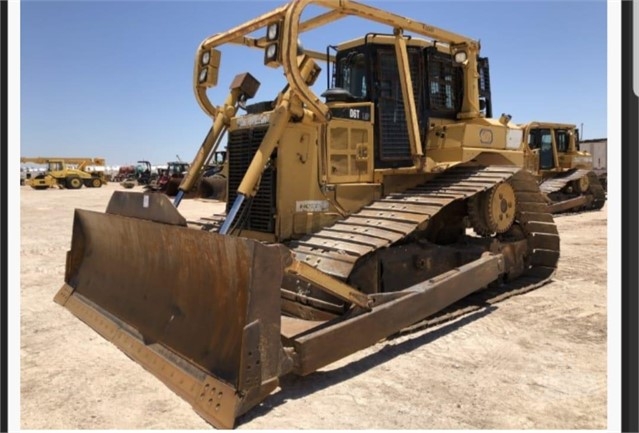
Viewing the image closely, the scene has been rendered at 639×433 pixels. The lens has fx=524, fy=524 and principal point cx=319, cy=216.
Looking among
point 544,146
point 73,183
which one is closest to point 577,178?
point 544,146

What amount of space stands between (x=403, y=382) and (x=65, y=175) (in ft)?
131

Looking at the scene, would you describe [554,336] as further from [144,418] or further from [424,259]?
[144,418]

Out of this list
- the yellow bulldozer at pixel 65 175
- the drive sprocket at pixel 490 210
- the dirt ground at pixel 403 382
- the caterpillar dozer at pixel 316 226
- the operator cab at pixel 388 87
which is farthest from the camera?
the yellow bulldozer at pixel 65 175

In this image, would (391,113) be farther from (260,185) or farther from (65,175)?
(65,175)

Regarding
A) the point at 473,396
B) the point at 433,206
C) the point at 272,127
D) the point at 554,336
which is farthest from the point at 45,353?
the point at 554,336

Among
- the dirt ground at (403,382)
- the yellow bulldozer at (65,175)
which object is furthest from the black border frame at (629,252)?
the yellow bulldozer at (65,175)

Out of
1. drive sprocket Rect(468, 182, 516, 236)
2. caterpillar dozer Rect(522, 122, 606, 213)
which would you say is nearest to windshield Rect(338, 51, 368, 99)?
drive sprocket Rect(468, 182, 516, 236)

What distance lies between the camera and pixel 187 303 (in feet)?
13.7

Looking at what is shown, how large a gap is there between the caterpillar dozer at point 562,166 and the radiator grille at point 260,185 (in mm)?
13422

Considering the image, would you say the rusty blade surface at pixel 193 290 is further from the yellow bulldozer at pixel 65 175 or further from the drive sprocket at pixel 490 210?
the yellow bulldozer at pixel 65 175

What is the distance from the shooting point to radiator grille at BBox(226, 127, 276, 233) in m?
5.61

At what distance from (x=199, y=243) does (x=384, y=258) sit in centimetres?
204

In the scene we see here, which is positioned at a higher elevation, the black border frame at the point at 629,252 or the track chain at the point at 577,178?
the track chain at the point at 577,178

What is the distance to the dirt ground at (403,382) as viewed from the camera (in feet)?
11.0
